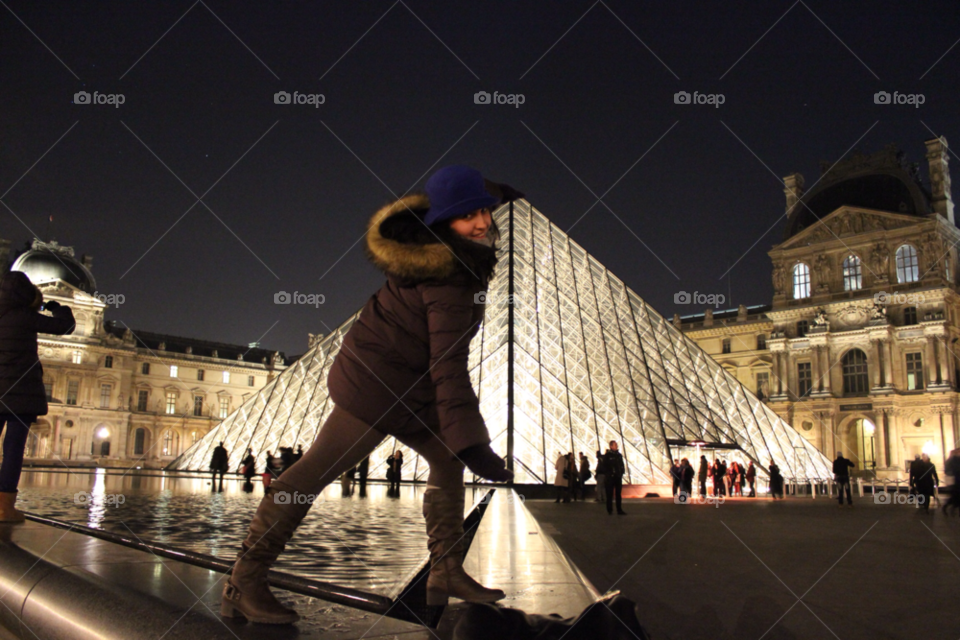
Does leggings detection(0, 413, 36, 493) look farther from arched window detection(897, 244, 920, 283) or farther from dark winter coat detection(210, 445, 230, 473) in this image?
arched window detection(897, 244, 920, 283)

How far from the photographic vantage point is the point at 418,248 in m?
2.21

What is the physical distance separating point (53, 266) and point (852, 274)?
51.6 metres

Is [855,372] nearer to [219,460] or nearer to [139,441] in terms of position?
[219,460]

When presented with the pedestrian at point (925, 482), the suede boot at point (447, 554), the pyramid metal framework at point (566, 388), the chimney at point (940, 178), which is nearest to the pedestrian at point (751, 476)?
the pyramid metal framework at point (566, 388)

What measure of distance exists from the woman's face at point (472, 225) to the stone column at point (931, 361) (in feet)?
136

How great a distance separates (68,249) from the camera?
190 feet

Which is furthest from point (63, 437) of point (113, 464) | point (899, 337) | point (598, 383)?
point (899, 337)

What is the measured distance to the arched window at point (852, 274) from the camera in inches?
1620

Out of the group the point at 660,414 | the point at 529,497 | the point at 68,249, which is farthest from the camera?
the point at 68,249

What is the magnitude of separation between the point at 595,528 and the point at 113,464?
51648 mm

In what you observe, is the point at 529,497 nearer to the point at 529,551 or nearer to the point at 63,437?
the point at 529,551

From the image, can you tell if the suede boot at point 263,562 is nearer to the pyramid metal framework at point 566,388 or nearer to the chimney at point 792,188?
the pyramid metal framework at point 566,388

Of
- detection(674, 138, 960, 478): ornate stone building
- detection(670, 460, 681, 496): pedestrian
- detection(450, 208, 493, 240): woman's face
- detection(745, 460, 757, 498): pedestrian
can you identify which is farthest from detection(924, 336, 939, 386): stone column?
detection(450, 208, 493, 240): woman's face

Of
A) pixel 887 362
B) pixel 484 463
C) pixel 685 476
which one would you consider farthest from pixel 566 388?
pixel 887 362
